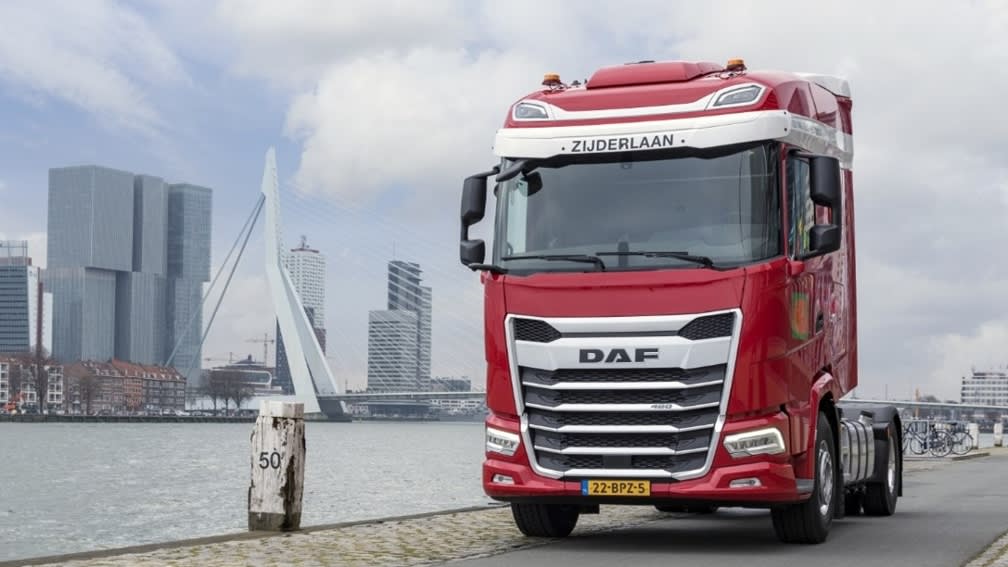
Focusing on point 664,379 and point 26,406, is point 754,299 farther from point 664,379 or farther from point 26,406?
point 26,406

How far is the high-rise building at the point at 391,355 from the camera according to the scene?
98438mm

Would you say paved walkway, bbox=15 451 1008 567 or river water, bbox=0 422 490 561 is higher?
paved walkway, bbox=15 451 1008 567

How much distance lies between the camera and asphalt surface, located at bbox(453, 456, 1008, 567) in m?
10.6

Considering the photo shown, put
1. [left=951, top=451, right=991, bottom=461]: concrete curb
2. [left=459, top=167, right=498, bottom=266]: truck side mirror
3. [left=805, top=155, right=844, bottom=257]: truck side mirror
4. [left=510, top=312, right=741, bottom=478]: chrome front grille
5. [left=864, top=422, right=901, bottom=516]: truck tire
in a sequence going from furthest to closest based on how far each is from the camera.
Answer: [left=951, top=451, right=991, bottom=461]: concrete curb, [left=864, top=422, right=901, bottom=516]: truck tire, [left=459, top=167, right=498, bottom=266]: truck side mirror, [left=805, top=155, right=844, bottom=257]: truck side mirror, [left=510, top=312, right=741, bottom=478]: chrome front grille

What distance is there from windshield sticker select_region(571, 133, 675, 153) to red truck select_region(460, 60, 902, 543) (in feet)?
0.03

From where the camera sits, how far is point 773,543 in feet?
40.4

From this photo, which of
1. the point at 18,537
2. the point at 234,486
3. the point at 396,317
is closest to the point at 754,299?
the point at 18,537

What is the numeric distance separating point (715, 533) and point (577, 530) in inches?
48.8

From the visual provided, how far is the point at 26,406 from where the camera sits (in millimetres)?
189000

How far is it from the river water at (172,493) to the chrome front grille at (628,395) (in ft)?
39.1

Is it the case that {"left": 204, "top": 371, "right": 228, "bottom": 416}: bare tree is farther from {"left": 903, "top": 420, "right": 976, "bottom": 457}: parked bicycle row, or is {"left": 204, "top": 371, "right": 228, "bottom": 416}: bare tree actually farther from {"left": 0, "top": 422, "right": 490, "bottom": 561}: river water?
{"left": 903, "top": 420, "right": 976, "bottom": 457}: parked bicycle row

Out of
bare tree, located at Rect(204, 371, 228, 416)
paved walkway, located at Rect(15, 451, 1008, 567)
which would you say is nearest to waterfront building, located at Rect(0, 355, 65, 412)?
bare tree, located at Rect(204, 371, 228, 416)

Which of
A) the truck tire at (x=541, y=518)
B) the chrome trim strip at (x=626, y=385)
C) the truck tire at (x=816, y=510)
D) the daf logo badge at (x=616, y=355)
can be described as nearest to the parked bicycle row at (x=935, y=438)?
the truck tire at (x=816, y=510)

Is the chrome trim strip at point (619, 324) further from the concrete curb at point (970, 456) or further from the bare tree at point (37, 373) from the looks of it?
the bare tree at point (37, 373)
